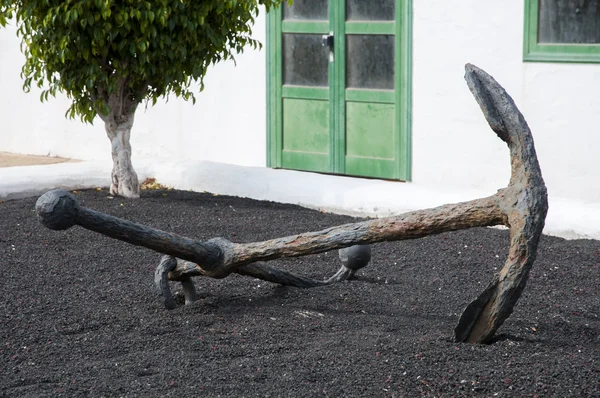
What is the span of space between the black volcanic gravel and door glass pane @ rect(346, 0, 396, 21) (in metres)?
2.64

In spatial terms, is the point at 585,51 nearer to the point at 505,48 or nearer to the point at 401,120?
the point at 505,48

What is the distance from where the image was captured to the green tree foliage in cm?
648

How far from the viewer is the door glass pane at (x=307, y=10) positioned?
27.5 feet

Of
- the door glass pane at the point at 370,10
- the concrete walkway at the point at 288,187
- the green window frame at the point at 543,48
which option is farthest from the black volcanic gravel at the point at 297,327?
the door glass pane at the point at 370,10

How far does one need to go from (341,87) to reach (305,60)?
45cm

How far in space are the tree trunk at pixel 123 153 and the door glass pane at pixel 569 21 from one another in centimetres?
320

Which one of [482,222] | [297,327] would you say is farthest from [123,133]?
[482,222]

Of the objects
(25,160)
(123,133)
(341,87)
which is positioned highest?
(341,87)

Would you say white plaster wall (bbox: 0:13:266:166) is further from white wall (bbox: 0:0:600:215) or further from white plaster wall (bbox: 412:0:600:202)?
white plaster wall (bbox: 412:0:600:202)

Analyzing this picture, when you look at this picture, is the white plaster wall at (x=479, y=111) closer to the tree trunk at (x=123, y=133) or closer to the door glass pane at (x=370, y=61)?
the door glass pane at (x=370, y=61)

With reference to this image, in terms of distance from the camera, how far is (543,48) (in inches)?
282

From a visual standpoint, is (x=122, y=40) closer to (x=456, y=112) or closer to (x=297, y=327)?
(x=456, y=112)

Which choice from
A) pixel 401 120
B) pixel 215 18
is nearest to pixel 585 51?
pixel 401 120

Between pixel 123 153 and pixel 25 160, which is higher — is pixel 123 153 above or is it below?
above
